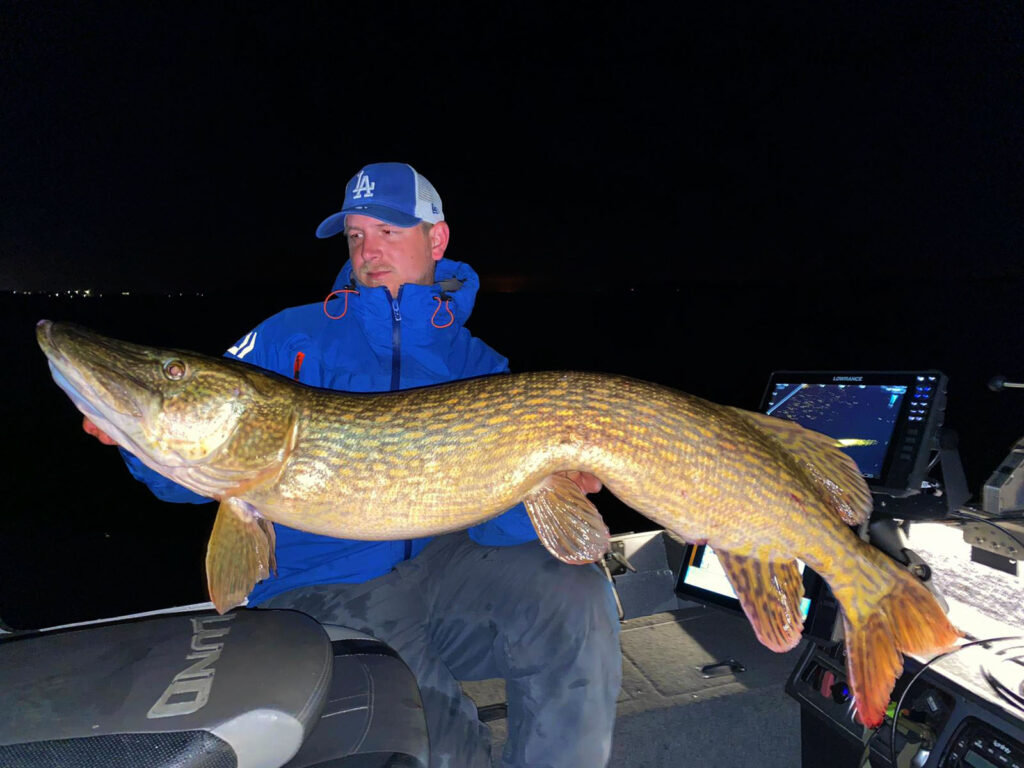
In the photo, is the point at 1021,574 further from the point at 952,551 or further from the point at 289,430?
the point at 289,430

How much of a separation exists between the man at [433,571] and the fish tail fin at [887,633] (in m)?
0.61

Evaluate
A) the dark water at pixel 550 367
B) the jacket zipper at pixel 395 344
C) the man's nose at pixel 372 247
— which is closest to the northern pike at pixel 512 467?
the jacket zipper at pixel 395 344

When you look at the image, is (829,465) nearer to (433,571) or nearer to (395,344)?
(433,571)

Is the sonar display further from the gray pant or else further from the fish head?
the fish head

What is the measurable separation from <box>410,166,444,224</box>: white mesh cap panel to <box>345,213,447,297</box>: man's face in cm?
5

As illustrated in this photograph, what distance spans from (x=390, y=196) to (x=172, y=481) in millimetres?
1292

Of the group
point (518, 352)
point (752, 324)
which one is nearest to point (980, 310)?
point (752, 324)

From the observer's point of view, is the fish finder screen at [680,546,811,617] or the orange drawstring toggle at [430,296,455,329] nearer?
the orange drawstring toggle at [430,296,455,329]

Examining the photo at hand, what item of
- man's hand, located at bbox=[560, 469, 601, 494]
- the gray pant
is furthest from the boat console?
man's hand, located at bbox=[560, 469, 601, 494]

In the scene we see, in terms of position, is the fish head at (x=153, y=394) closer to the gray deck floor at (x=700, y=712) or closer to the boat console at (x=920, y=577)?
the gray deck floor at (x=700, y=712)

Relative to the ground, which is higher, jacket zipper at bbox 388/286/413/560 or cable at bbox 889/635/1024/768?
jacket zipper at bbox 388/286/413/560

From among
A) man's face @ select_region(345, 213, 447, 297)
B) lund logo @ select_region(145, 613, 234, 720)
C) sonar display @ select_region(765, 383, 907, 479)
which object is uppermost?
man's face @ select_region(345, 213, 447, 297)

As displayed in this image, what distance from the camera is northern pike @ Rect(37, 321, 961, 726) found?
153 cm

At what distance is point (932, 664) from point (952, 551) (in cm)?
78
